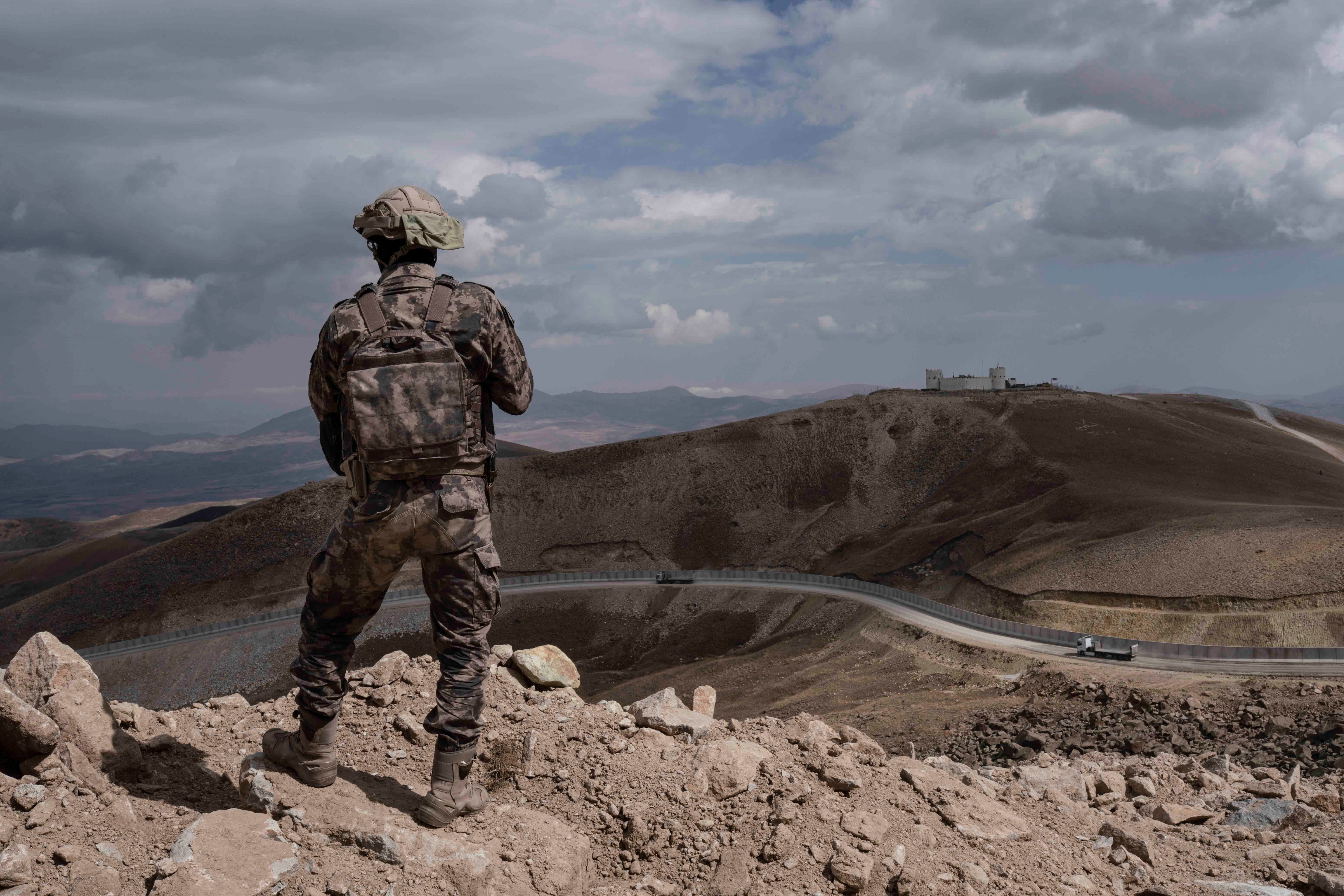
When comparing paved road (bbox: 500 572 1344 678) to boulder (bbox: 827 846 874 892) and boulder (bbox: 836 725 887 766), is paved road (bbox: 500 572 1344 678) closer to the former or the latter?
boulder (bbox: 836 725 887 766)

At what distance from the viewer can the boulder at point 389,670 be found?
9703 mm

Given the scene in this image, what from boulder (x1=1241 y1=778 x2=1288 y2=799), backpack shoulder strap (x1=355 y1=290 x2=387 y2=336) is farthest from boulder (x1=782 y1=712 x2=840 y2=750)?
backpack shoulder strap (x1=355 y1=290 x2=387 y2=336)

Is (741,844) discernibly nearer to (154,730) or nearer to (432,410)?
(432,410)

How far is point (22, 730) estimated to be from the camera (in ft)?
21.7

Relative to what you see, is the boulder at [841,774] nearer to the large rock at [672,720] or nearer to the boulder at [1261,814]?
the large rock at [672,720]

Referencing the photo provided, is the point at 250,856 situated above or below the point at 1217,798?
above

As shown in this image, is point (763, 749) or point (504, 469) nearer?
point (763, 749)

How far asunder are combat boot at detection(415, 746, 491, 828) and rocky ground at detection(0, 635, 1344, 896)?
113 millimetres

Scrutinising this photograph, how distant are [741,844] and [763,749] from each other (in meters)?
1.39

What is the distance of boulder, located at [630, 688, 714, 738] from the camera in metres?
9.00

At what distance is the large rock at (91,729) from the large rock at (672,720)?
14.4 ft

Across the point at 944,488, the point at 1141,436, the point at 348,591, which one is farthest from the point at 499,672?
the point at 1141,436

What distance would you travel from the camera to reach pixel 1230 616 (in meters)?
41.8

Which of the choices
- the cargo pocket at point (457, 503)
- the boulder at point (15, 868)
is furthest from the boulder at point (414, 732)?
the boulder at point (15, 868)
